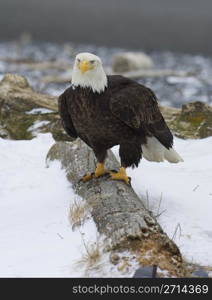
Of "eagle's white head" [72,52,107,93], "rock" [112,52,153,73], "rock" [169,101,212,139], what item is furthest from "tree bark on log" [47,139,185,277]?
"rock" [112,52,153,73]

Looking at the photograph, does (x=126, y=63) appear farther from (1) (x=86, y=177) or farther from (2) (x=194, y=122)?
(1) (x=86, y=177)

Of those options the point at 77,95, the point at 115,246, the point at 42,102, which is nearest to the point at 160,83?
the point at 42,102

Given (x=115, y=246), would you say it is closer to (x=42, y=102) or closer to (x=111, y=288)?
(x=111, y=288)

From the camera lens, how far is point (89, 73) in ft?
16.6

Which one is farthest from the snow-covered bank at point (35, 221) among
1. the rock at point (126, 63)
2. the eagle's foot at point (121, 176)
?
the rock at point (126, 63)

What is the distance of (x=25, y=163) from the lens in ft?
22.3

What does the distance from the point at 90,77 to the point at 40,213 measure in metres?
1.38

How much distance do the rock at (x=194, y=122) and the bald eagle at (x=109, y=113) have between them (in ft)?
8.89

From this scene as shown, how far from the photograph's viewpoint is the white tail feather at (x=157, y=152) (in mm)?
5852

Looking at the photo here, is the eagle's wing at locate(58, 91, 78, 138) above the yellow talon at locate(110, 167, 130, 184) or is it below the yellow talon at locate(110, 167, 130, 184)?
above

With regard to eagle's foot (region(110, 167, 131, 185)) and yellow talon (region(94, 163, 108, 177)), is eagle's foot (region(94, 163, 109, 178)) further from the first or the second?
eagle's foot (region(110, 167, 131, 185))

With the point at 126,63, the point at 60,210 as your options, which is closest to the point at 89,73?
the point at 60,210

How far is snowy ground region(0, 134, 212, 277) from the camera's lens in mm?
4086

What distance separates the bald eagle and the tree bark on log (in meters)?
0.24
